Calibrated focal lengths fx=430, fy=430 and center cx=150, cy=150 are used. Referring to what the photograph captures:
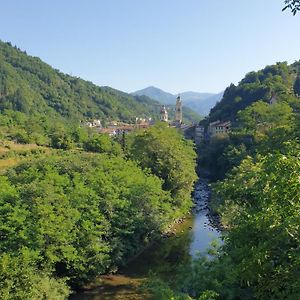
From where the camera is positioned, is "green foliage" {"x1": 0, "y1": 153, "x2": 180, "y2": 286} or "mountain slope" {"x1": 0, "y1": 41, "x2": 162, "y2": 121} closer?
"green foliage" {"x1": 0, "y1": 153, "x2": 180, "y2": 286}

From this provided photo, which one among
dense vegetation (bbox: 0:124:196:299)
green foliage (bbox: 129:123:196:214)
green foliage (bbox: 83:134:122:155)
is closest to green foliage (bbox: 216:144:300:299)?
dense vegetation (bbox: 0:124:196:299)

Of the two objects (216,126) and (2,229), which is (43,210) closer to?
(2,229)

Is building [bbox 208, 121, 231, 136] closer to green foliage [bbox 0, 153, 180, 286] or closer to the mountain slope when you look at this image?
green foliage [bbox 0, 153, 180, 286]

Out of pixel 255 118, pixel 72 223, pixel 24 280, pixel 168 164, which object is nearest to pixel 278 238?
pixel 24 280

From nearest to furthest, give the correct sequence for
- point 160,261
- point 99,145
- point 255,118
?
point 160,261 < point 255,118 < point 99,145

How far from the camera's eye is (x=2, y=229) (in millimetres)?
22484

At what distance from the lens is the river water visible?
82.7 feet

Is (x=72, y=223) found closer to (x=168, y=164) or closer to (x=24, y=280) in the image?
(x=24, y=280)

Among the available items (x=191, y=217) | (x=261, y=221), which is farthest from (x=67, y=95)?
(x=261, y=221)

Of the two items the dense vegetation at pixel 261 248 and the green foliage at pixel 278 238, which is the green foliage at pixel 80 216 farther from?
the green foliage at pixel 278 238

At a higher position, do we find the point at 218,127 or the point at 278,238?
the point at 218,127

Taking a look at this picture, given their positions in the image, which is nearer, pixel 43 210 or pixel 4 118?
pixel 43 210

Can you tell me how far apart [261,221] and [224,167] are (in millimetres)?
55511

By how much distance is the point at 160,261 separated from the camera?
102ft
